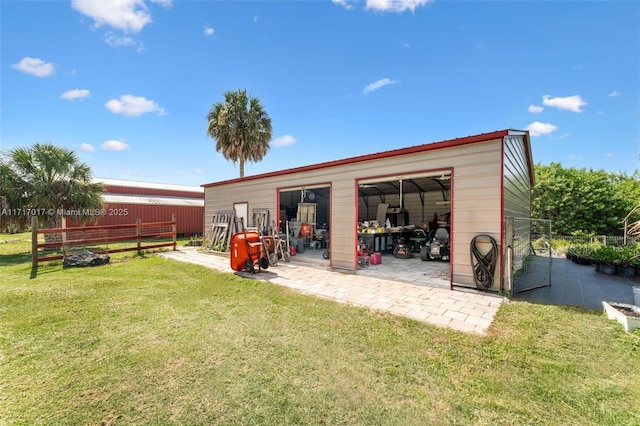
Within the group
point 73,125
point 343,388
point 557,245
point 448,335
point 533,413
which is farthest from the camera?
point 557,245

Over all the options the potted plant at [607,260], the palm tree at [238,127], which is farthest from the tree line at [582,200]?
the palm tree at [238,127]

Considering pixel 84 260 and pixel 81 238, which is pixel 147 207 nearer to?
pixel 81 238

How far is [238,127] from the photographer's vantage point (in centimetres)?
1692

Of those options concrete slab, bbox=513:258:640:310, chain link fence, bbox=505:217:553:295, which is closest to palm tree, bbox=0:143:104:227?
chain link fence, bbox=505:217:553:295

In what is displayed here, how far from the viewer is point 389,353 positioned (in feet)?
9.37

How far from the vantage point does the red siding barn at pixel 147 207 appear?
1580 centimetres

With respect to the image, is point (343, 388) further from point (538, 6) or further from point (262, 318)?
point (538, 6)

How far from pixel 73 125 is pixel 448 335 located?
511 inches

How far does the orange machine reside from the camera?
265 inches

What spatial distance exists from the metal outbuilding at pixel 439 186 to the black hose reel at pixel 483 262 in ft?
0.19

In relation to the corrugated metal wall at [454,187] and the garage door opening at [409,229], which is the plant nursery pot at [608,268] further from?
the corrugated metal wall at [454,187]

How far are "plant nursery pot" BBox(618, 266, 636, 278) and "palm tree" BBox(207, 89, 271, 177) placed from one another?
1665cm

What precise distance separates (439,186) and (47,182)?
16.2 metres

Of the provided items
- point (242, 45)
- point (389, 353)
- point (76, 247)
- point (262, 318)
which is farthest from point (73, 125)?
point (389, 353)
